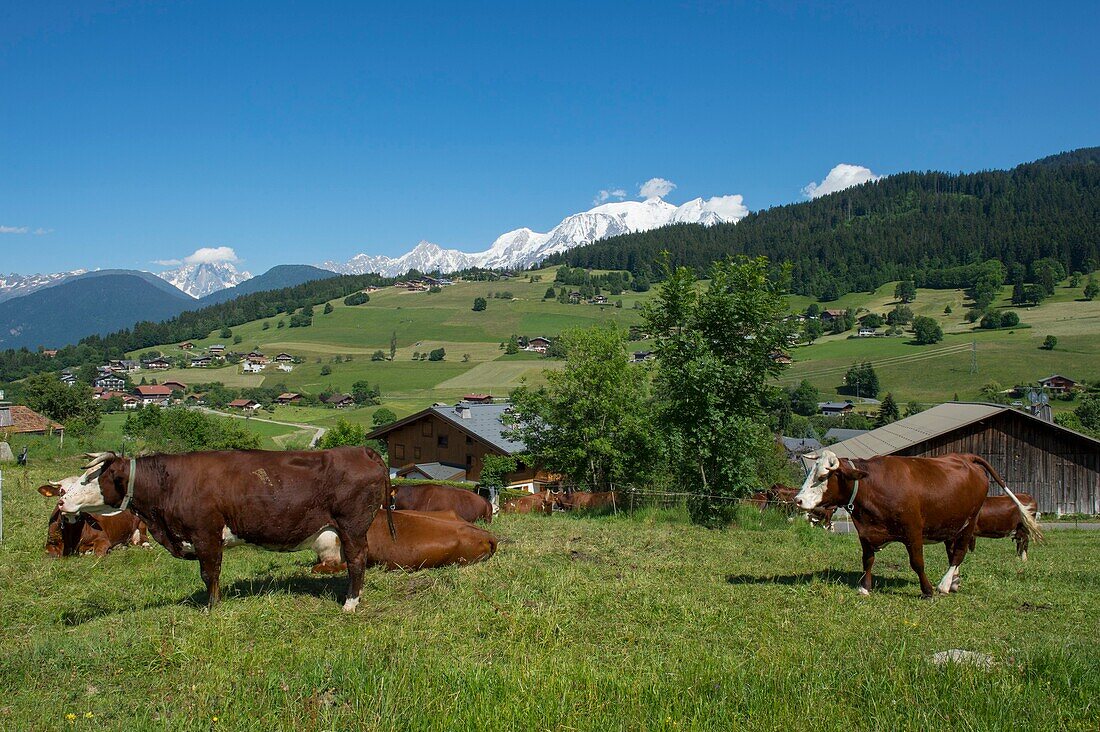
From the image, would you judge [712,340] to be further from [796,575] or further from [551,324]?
[551,324]

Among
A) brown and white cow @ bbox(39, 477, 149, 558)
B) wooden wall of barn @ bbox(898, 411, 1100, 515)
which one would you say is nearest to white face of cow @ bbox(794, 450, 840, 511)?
brown and white cow @ bbox(39, 477, 149, 558)

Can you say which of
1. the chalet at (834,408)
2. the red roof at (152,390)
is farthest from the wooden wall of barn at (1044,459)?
the red roof at (152,390)

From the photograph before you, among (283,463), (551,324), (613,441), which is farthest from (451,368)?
(283,463)

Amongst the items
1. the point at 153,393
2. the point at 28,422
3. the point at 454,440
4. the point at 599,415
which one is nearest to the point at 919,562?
the point at 599,415

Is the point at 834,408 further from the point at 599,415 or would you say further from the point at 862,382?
the point at 599,415

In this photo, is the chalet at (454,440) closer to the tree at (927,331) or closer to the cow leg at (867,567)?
the cow leg at (867,567)

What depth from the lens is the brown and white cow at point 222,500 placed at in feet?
26.7

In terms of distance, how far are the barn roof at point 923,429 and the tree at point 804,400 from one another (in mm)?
72085

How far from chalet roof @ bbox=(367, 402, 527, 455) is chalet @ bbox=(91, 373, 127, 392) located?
380 feet

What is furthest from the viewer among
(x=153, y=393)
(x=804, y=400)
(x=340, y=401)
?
(x=153, y=393)

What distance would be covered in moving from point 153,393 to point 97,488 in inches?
5863

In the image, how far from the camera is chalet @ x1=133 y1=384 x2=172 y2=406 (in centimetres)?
13375

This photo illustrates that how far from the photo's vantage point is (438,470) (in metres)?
58.8

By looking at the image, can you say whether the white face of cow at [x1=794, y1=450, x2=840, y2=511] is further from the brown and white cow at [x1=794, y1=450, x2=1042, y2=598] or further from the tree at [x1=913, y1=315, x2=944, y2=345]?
the tree at [x1=913, y1=315, x2=944, y2=345]
